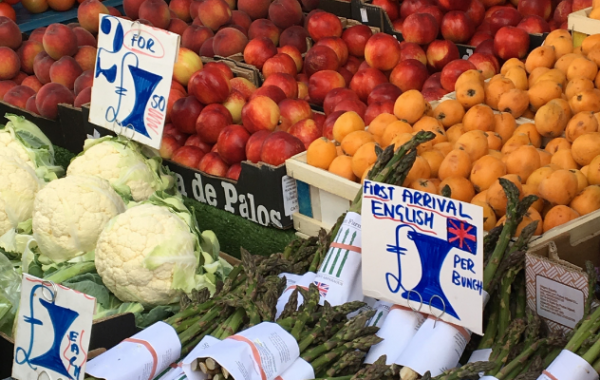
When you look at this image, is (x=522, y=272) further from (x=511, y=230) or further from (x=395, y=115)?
(x=395, y=115)

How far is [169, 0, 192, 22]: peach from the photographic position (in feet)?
13.2

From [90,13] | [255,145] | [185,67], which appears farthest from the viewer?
[90,13]

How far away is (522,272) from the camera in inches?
66.4

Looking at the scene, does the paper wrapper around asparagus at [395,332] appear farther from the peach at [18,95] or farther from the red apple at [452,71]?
the peach at [18,95]

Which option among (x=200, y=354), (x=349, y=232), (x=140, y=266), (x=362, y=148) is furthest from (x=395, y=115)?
(x=200, y=354)

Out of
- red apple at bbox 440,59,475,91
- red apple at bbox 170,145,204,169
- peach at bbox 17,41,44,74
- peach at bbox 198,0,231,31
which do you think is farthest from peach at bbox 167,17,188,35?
red apple at bbox 440,59,475,91

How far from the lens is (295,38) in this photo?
351 centimetres

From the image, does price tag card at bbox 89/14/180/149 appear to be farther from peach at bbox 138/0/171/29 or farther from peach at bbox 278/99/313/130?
peach at bbox 138/0/171/29

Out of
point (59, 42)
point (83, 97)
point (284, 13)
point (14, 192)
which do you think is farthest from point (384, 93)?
point (59, 42)

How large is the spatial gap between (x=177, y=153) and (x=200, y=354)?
1558 millimetres

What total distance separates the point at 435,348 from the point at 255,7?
9.00 ft

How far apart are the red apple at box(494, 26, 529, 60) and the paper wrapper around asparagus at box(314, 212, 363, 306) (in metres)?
1.49

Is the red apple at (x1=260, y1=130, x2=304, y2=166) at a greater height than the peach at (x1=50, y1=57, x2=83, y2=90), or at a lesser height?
greater

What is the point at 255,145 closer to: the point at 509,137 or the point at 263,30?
the point at 509,137
